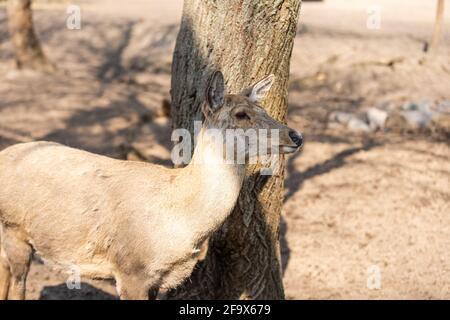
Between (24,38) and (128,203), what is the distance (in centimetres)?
939

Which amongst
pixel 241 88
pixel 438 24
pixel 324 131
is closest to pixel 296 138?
pixel 241 88

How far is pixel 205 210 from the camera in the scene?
13.1 ft

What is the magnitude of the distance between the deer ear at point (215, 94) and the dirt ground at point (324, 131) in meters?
2.64

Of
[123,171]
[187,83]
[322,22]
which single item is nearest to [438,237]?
[187,83]

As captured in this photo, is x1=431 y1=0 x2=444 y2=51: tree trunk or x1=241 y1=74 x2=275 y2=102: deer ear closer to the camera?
x1=241 y1=74 x2=275 y2=102: deer ear

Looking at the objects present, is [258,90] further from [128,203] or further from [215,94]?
[128,203]

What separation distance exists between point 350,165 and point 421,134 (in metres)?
1.80

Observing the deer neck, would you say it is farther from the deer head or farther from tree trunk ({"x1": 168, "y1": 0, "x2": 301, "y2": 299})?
tree trunk ({"x1": 168, "y1": 0, "x2": 301, "y2": 299})

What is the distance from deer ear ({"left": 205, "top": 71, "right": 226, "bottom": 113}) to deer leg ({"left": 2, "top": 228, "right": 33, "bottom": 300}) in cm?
184

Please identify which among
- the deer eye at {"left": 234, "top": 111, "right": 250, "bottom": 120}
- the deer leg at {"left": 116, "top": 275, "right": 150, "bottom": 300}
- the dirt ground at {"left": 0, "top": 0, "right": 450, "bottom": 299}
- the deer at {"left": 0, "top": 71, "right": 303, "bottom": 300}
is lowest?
the dirt ground at {"left": 0, "top": 0, "right": 450, "bottom": 299}

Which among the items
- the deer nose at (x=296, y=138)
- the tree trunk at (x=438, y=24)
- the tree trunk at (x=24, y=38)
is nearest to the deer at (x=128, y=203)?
the deer nose at (x=296, y=138)

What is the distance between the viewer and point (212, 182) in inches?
155

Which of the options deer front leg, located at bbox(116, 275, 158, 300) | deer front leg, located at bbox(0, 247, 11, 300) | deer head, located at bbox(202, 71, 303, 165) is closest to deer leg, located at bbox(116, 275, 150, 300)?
deer front leg, located at bbox(116, 275, 158, 300)

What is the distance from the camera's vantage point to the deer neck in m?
3.91
